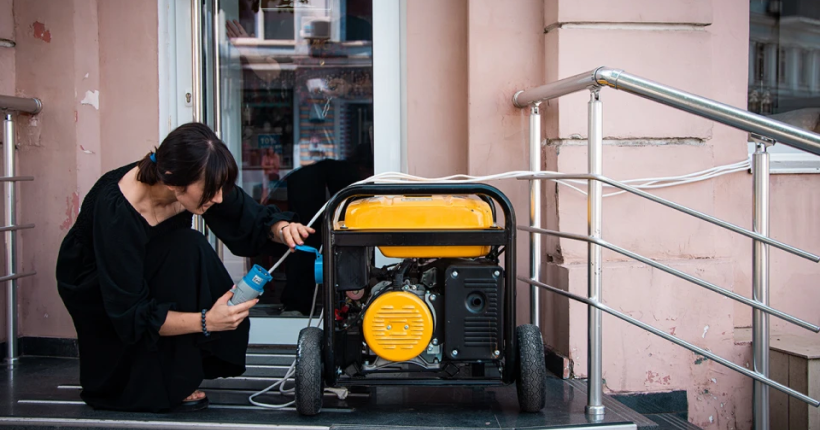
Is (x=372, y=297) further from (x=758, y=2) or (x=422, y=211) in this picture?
(x=758, y=2)

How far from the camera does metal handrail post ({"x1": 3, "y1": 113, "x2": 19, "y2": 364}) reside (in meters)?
3.31

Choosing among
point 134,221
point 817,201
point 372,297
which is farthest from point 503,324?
point 817,201

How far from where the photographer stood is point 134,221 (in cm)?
235

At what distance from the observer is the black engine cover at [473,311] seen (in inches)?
89.2

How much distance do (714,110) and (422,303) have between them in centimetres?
116

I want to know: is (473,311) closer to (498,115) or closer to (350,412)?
(350,412)

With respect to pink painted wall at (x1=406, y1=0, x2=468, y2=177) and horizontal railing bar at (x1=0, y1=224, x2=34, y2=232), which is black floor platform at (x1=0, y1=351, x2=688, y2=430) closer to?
horizontal railing bar at (x1=0, y1=224, x2=34, y2=232)

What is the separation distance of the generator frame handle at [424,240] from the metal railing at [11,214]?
187 centimetres

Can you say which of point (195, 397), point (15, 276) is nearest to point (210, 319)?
point (195, 397)

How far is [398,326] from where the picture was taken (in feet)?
7.41

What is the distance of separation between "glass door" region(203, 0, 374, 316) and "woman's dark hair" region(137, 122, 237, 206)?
158cm

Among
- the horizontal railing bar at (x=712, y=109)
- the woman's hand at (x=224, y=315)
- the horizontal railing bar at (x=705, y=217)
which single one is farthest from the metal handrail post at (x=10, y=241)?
the horizontal railing bar at (x=712, y=109)

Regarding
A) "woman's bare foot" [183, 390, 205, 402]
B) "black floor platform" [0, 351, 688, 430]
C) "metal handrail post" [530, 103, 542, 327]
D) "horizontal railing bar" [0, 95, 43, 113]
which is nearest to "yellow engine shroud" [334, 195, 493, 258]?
"black floor platform" [0, 351, 688, 430]

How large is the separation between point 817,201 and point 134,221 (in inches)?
130
